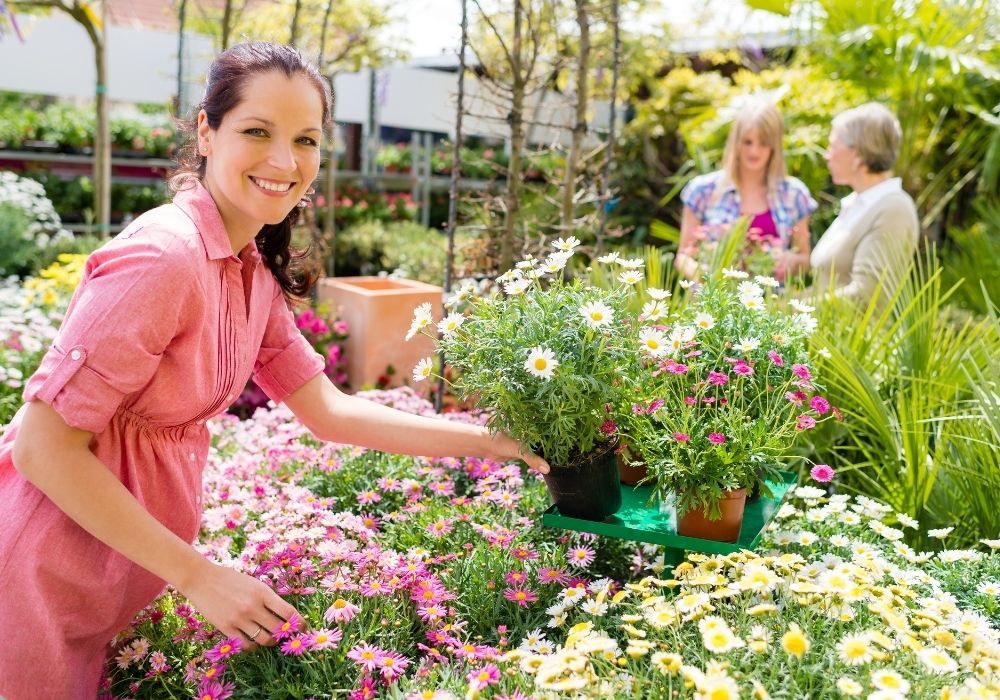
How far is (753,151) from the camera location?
3809mm

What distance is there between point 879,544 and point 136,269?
161 centimetres

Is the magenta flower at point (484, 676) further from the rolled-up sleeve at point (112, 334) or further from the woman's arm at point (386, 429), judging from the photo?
the rolled-up sleeve at point (112, 334)

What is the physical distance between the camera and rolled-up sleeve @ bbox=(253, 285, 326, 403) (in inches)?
71.7

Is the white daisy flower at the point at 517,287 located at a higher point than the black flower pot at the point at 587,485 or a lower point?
higher

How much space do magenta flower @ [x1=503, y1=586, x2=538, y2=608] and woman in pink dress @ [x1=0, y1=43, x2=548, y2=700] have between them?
0.26 meters

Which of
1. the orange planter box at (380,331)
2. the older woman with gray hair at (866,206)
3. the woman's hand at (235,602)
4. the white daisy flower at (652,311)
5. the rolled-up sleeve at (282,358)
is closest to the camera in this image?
the woman's hand at (235,602)

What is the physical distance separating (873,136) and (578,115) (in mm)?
1185

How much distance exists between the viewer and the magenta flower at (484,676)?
1327mm

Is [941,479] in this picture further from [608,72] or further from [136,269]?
[608,72]

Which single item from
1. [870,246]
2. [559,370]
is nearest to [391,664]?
[559,370]

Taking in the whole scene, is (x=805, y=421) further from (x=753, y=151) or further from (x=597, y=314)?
(x=753, y=151)

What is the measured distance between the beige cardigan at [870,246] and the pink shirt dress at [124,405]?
2.37 m

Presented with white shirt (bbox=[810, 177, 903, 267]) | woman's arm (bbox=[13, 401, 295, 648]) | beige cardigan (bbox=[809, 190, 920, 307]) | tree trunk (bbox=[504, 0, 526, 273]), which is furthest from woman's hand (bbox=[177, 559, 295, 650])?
white shirt (bbox=[810, 177, 903, 267])

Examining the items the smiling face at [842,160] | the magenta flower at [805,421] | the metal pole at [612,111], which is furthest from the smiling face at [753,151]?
the magenta flower at [805,421]
